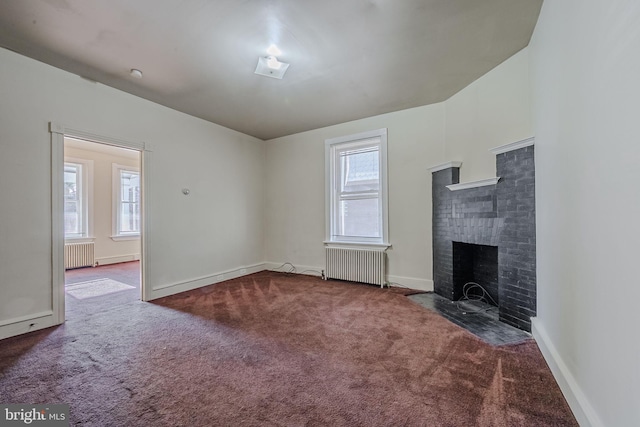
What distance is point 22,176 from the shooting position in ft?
8.79

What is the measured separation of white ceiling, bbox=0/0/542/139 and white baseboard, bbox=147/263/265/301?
2581mm

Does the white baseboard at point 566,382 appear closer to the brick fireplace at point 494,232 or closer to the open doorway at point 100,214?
the brick fireplace at point 494,232

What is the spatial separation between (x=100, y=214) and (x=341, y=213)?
5641mm

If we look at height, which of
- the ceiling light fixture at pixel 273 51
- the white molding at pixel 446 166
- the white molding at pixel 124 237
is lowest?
the white molding at pixel 124 237

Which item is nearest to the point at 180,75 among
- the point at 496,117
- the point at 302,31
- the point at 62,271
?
the point at 302,31

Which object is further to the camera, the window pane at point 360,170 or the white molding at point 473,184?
the window pane at point 360,170

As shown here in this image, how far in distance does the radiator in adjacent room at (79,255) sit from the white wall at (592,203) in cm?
788

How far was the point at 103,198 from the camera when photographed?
6359mm

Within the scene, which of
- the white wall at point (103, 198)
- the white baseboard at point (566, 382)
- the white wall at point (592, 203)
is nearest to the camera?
the white wall at point (592, 203)

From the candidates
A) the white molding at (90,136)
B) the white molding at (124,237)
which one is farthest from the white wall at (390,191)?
the white molding at (124,237)

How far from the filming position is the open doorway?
224 inches

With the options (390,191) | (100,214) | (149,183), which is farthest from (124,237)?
(390,191)

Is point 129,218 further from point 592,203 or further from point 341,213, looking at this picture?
point 592,203

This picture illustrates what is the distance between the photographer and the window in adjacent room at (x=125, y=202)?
6543 mm
